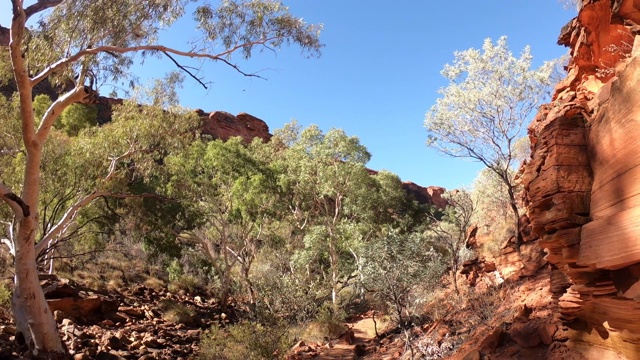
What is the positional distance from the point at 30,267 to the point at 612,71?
7.84 meters

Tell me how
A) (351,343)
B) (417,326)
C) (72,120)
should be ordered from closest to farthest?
(417,326), (351,343), (72,120)

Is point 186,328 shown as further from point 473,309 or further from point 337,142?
point 337,142

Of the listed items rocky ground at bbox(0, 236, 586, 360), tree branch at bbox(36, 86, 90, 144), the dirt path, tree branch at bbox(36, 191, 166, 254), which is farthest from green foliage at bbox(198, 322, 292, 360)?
tree branch at bbox(36, 86, 90, 144)

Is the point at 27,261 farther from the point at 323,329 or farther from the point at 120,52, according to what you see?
the point at 323,329

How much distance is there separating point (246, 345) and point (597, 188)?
20.4 feet

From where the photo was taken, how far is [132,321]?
11.0 m

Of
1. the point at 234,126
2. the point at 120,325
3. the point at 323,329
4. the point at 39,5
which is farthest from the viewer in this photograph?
the point at 234,126

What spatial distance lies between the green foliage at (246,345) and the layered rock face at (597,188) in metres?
5.08

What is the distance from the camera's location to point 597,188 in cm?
369

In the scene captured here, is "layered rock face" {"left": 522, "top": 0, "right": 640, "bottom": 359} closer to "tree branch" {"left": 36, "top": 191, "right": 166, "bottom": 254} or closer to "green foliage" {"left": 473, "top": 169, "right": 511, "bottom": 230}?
"tree branch" {"left": 36, "top": 191, "right": 166, "bottom": 254}

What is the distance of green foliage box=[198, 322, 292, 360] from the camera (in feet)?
24.4

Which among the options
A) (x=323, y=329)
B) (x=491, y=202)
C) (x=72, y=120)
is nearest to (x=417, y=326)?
(x=323, y=329)

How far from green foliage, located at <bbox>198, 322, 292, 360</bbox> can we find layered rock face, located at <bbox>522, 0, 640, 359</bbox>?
5.08 m

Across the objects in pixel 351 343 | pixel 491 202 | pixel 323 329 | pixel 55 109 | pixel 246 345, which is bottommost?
pixel 351 343
